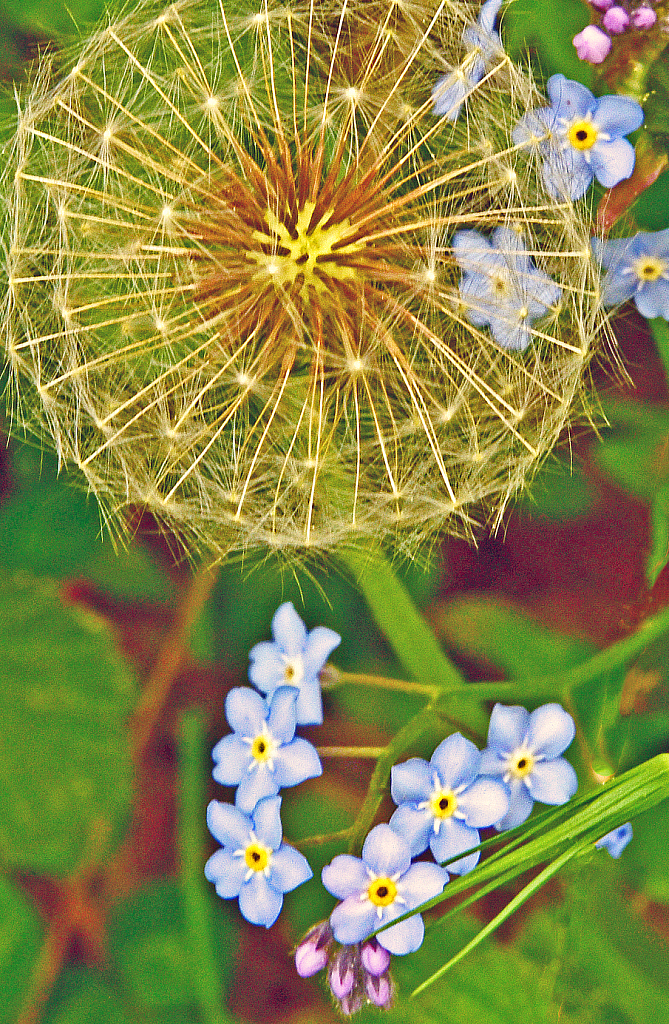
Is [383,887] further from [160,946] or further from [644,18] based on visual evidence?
[644,18]

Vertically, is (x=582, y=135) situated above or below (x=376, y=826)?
above

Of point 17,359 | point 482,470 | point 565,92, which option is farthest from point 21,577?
point 565,92

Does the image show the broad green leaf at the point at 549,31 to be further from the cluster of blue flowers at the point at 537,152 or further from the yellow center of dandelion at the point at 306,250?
the yellow center of dandelion at the point at 306,250

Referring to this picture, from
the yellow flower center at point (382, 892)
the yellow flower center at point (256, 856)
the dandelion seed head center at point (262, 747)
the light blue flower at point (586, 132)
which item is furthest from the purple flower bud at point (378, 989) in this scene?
the light blue flower at point (586, 132)

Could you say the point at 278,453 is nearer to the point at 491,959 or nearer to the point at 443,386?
the point at 443,386

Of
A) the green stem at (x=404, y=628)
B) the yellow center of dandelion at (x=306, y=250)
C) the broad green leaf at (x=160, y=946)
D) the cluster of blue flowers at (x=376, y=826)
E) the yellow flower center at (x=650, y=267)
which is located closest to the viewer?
the yellow center of dandelion at (x=306, y=250)

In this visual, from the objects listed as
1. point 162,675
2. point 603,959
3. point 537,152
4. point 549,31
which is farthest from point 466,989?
point 549,31
